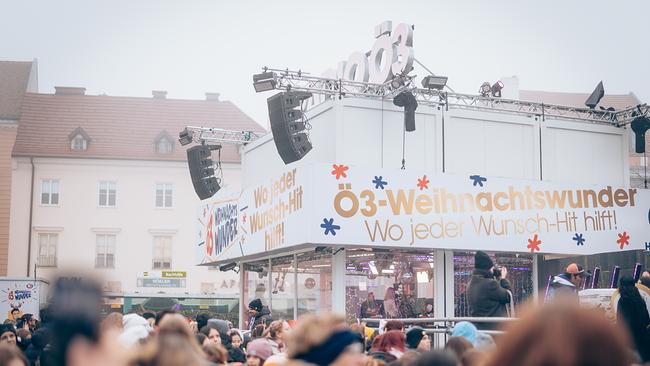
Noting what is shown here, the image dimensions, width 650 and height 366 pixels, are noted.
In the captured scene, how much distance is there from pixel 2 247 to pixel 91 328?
5881cm

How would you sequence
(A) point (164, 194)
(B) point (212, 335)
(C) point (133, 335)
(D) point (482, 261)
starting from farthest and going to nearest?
(A) point (164, 194), (D) point (482, 261), (B) point (212, 335), (C) point (133, 335)

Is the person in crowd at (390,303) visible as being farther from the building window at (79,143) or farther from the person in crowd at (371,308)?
the building window at (79,143)

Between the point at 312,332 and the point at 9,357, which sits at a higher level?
the point at 312,332

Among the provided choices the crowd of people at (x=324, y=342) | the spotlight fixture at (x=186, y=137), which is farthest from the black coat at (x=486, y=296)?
the spotlight fixture at (x=186, y=137)

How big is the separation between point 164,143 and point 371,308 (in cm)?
4463

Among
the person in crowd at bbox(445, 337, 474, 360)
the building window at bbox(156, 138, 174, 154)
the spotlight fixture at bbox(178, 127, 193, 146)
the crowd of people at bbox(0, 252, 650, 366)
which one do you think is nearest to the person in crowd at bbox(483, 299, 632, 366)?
the crowd of people at bbox(0, 252, 650, 366)

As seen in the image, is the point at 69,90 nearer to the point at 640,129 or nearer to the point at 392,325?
the point at 640,129

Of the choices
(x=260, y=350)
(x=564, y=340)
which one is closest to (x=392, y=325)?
(x=260, y=350)

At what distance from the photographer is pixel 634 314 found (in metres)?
11.5

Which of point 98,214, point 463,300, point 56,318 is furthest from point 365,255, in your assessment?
point 98,214

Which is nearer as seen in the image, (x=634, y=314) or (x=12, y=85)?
(x=634, y=314)

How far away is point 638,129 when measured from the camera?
21.8m

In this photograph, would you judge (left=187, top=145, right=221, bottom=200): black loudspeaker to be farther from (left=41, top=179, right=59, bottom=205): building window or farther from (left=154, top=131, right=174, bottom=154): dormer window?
(left=154, top=131, right=174, bottom=154): dormer window

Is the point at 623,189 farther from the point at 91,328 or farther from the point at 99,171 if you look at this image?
the point at 99,171
